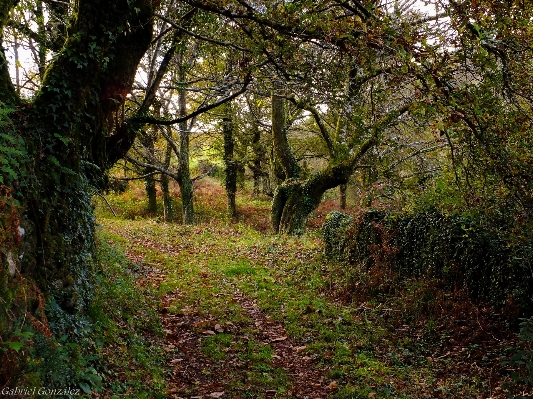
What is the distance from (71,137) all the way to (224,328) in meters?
4.34

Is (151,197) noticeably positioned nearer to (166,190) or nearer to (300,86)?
(166,190)

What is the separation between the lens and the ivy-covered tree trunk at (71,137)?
4.65m

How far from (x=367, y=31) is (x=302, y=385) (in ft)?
16.1

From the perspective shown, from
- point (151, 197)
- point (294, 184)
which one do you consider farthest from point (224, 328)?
point (151, 197)

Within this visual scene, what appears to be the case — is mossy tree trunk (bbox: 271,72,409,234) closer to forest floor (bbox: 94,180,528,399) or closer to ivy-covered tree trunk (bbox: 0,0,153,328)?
forest floor (bbox: 94,180,528,399)

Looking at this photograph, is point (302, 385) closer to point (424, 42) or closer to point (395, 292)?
point (395, 292)

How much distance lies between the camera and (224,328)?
773cm

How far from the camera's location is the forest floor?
5984 mm

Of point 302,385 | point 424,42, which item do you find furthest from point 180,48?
point 302,385

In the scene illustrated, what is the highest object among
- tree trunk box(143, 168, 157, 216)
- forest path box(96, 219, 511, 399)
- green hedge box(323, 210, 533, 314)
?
tree trunk box(143, 168, 157, 216)

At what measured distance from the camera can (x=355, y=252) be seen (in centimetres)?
1123

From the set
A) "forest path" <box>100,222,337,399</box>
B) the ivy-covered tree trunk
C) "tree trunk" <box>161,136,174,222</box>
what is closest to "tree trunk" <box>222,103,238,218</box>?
"tree trunk" <box>161,136,174,222</box>

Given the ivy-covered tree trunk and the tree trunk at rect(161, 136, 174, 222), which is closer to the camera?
the ivy-covered tree trunk

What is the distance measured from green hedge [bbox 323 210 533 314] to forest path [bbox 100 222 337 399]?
249 cm
